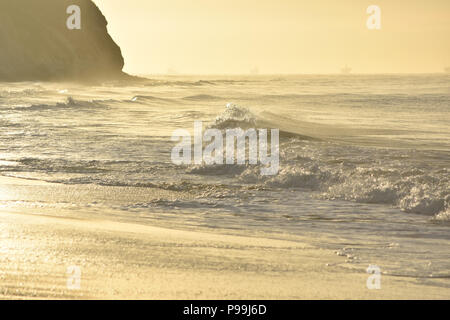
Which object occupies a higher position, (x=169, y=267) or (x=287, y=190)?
(x=169, y=267)

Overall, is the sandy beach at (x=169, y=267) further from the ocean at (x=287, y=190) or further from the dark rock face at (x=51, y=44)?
the dark rock face at (x=51, y=44)

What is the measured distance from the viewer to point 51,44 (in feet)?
295

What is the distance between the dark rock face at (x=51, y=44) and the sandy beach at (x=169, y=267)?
80636 millimetres

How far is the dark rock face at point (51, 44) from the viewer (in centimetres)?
8375

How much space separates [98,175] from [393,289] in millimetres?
7104

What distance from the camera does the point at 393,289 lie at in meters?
4.39

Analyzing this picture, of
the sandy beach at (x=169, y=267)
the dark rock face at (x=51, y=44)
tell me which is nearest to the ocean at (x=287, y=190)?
the sandy beach at (x=169, y=267)

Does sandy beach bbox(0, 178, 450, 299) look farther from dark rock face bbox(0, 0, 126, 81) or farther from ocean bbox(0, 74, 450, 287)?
dark rock face bbox(0, 0, 126, 81)

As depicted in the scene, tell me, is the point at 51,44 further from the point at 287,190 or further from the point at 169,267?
the point at 169,267

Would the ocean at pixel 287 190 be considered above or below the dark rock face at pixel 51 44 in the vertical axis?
below

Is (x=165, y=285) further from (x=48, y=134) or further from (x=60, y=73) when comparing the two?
(x=60, y=73)

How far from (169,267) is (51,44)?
9091cm

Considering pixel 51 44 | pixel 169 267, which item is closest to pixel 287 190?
pixel 169 267
